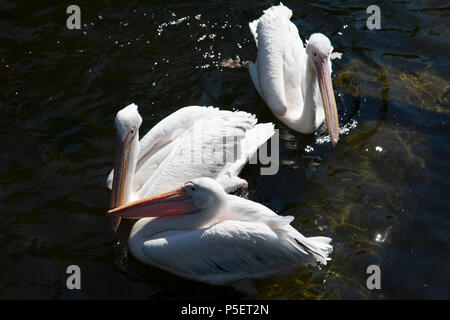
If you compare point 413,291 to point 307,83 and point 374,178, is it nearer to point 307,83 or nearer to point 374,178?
point 374,178

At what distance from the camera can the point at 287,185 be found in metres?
5.85

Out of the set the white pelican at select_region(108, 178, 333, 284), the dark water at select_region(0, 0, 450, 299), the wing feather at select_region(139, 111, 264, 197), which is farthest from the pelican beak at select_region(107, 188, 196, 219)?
the dark water at select_region(0, 0, 450, 299)

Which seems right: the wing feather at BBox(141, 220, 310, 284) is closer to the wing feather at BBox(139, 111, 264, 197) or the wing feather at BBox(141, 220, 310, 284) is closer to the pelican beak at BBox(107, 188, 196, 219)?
the pelican beak at BBox(107, 188, 196, 219)

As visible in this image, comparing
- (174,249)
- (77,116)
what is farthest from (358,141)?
(77,116)

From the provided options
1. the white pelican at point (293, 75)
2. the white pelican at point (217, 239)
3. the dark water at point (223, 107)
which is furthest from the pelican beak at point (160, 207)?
the white pelican at point (293, 75)

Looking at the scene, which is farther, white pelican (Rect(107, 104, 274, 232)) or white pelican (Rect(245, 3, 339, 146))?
white pelican (Rect(245, 3, 339, 146))

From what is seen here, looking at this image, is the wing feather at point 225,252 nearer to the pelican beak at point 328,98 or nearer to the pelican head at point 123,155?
the pelican head at point 123,155

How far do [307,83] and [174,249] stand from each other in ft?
8.51

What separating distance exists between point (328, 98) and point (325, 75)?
25 centimetres

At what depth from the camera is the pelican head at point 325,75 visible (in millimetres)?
5977

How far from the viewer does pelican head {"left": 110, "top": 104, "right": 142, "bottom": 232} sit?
200 inches

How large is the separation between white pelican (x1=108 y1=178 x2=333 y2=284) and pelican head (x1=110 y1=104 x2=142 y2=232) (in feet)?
0.63

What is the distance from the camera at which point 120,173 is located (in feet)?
16.9

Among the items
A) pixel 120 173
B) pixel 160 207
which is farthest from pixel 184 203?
pixel 120 173
